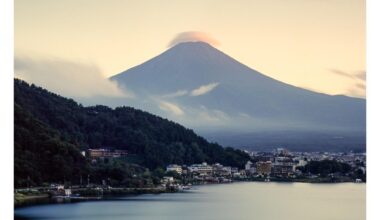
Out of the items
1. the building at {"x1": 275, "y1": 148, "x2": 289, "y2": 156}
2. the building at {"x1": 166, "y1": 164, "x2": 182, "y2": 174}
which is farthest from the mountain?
the building at {"x1": 166, "y1": 164, "x2": 182, "y2": 174}

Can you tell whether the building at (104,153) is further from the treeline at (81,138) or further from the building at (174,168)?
the building at (174,168)

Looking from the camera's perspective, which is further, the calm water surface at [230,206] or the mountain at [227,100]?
the mountain at [227,100]

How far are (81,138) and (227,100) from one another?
1.02 metres

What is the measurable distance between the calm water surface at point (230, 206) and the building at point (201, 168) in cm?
13

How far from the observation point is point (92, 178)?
20.5 feet

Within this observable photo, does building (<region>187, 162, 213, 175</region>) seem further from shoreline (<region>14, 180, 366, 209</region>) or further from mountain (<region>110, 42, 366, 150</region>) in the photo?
mountain (<region>110, 42, 366, 150</region>)

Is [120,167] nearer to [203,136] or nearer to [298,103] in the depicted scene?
[203,136]

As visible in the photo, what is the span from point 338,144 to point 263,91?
2.03ft

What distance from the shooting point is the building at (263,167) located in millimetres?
6430

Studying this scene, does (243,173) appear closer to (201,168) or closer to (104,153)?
(201,168)

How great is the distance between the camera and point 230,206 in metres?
6.14

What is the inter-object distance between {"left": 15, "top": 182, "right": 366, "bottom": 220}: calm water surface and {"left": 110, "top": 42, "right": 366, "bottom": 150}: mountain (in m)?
0.34

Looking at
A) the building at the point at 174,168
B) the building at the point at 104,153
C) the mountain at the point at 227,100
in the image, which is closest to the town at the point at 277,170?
the building at the point at 174,168
